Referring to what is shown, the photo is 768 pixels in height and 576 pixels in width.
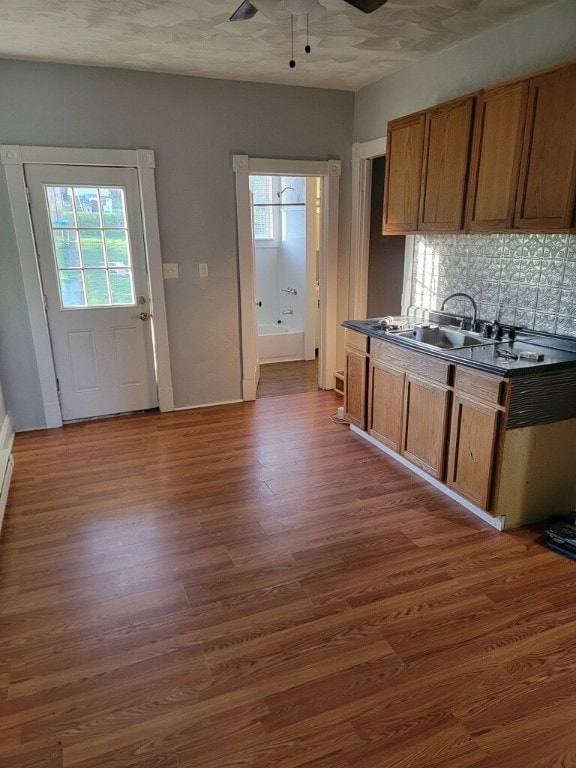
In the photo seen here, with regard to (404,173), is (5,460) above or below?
below

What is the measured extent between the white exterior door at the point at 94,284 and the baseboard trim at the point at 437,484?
1996 mm

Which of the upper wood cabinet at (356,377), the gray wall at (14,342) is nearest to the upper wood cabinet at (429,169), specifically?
the upper wood cabinet at (356,377)

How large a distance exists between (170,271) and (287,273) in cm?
253

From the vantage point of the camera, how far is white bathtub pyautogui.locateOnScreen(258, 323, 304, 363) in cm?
611

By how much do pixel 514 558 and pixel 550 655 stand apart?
0.60m

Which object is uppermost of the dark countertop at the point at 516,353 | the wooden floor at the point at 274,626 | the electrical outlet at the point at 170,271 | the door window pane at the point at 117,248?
the door window pane at the point at 117,248

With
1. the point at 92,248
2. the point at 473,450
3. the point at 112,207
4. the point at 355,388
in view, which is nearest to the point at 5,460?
the point at 92,248

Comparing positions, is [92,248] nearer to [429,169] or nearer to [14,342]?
[14,342]

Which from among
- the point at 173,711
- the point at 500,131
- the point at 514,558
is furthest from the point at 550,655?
the point at 500,131

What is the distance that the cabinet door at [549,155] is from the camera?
92.0 inches

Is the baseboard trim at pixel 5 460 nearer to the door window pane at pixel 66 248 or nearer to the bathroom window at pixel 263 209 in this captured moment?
the door window pane at pixel 66 248

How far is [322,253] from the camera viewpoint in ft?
15.6

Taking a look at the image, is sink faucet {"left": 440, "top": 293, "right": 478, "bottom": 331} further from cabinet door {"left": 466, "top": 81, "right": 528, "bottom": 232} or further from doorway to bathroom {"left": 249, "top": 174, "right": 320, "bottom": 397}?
doorway to bathroom {"left": 249, "top": 174, "right": 320, "bottom": 397}

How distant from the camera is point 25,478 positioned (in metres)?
3.33
